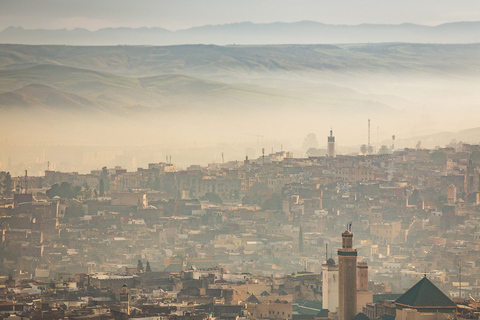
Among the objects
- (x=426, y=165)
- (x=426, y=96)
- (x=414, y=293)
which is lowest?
(x=414, y=293)

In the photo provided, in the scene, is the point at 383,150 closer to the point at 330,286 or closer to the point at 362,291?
the point at 330,286

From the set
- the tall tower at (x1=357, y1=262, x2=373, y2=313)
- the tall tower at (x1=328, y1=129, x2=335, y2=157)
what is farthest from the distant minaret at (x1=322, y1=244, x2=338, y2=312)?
the tall tower at (x1=328, y1=129, x2=335, y2=157)

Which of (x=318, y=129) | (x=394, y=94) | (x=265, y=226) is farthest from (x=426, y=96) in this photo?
(x=265, y=226)

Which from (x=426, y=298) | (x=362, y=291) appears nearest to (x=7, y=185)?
(x=362, y=291)

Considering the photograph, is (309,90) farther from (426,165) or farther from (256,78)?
(426,165)

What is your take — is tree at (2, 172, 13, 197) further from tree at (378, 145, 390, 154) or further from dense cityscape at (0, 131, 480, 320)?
tree at (378, 145, 390, 154)

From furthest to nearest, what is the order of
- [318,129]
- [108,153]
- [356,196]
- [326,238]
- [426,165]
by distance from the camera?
[318,129], [108,153], [426,165], [356,196], [326,238]

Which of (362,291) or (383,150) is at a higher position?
(383,150)
